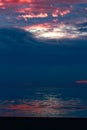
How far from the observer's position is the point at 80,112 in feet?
78.5
